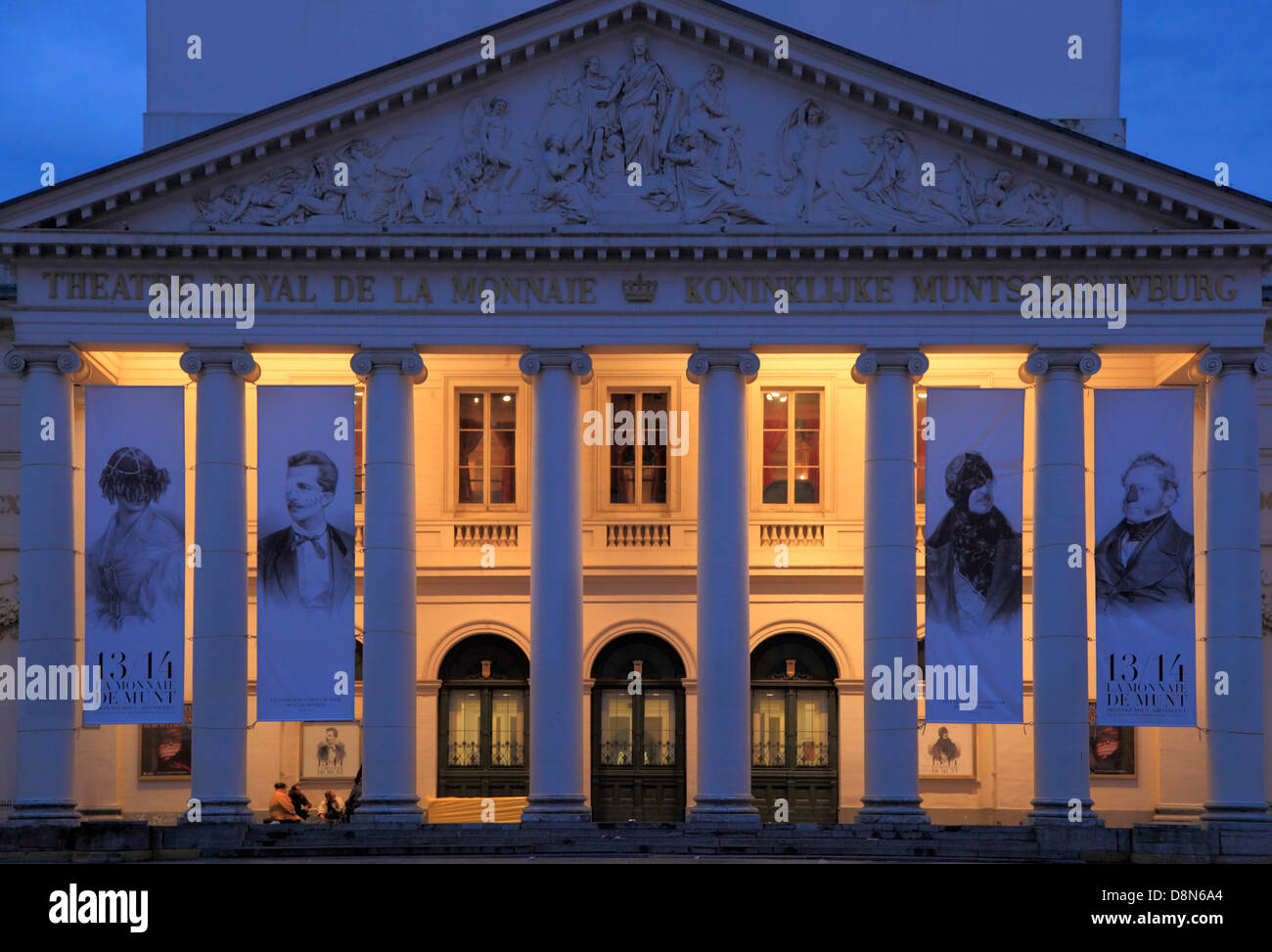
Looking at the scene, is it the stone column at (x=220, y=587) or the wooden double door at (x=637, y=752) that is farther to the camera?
the wooden double door at (x=637, y=752)

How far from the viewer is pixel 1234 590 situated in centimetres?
3192

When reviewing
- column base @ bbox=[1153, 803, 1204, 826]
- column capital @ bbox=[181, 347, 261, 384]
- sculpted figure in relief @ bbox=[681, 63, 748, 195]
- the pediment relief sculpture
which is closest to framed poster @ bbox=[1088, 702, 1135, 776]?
column base @ bbox=[1153, 803, 1204, 826]

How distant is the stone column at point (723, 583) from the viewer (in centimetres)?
3184

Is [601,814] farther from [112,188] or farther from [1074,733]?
[112,188]

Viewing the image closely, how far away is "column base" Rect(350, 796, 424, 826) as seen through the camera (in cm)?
3127

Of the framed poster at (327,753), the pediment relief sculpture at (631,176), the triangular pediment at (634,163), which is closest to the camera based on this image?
the triangular pediment at (634,163)

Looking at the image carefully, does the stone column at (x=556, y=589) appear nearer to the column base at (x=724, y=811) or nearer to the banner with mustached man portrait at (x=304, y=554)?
the column base at (x=724, y=811)

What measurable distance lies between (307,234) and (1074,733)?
51.6ft

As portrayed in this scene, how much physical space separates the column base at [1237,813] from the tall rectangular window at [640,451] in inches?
467

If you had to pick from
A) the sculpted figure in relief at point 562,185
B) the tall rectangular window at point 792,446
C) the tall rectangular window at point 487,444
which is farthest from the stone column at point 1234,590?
the tall rectangular window at point 487,444

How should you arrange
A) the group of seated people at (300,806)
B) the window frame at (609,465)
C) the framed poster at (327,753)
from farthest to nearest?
1. the window frame at (609,465)
2. the framed poster at (327,753)
3. the group of seated people at (300,806)

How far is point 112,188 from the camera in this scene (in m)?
31.8

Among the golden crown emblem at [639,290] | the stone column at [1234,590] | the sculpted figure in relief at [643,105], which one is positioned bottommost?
the stone column at [1234,590]
